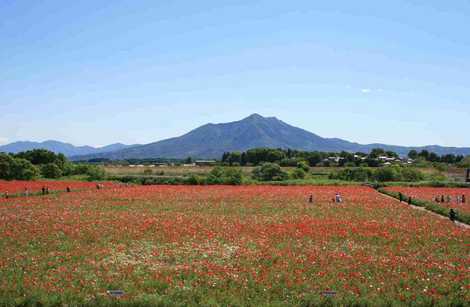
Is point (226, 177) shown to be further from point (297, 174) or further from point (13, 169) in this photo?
point (13, 169)

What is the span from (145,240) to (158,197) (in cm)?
2058

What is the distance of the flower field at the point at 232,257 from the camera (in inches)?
407

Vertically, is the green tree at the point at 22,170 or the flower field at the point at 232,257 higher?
the green tree at the point at 22,170

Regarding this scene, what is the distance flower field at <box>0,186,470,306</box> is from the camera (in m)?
10.3

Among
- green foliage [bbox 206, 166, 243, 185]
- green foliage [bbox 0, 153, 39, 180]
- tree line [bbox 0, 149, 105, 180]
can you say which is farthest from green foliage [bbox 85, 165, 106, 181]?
green foliage [bbox 206, 166, 243, 185]

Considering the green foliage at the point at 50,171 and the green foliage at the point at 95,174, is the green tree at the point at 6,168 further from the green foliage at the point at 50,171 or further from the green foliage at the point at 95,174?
the green foliage at the point at 95,174

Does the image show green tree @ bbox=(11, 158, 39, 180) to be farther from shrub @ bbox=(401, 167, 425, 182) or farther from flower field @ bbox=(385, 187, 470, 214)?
shrub @ bbox=(401, 167, 425, 182)

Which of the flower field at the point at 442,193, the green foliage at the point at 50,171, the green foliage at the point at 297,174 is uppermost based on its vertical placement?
the green foliage at the point at 50,171

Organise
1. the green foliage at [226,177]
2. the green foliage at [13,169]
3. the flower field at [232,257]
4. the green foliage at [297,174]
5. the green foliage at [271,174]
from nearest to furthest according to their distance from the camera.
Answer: the flower field at [232,257]
the green foliage at [13,169]
the green foliage at [226,177]
the green foliage at [271,174]
the green foliage at [297,174]

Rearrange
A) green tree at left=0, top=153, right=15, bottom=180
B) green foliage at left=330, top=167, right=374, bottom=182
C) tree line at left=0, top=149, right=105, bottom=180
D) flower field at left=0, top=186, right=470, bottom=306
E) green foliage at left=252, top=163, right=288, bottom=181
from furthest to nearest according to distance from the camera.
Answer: green foliage at left=252, top=163, right=288, bottom=181, green foliage at left=330, top=167, right=374, bottom=182, tree line at left=0, top=149, right=105, bottom=180, green tree at left=0, top=153, right=15, bottom=180, flower field at left=0, top=186, right=470, bottom=306

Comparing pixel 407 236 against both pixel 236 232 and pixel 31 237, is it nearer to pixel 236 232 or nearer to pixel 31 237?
pixel 236 232

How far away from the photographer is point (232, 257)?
14.4 m

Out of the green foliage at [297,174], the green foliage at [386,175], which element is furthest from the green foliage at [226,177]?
the green foliage at [386,175]

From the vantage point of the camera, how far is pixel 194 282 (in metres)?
11.4
